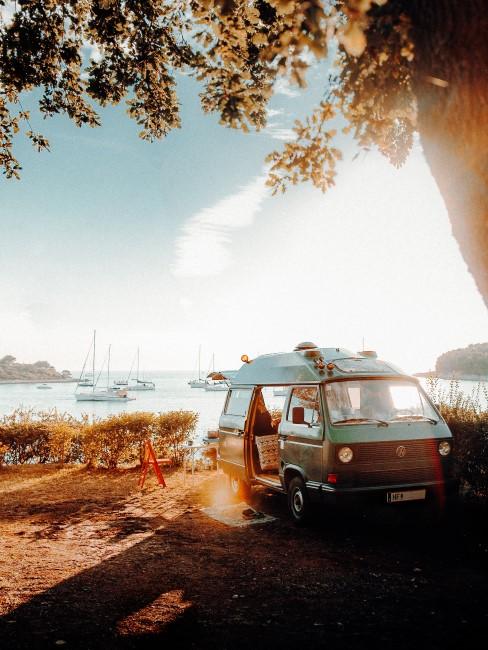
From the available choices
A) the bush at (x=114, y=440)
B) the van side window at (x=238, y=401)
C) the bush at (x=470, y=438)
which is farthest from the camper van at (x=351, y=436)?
the bush at (x=114, y=440)

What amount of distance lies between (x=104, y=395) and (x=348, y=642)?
314 feet

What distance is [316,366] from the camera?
26.5ft

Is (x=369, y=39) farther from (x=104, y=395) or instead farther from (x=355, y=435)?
(x=104, y=395)

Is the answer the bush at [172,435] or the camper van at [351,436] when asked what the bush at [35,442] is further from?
the camper van at [351,436]

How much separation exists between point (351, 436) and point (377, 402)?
1.14 metres

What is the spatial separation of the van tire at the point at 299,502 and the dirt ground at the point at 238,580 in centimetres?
21

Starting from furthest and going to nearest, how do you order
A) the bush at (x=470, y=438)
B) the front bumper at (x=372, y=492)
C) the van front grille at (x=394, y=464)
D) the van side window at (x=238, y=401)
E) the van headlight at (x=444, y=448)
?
the van side window at (x=238, y=401)
the bush at (x=470, y=438)
the van headlight at (x=444, y=448)
the van front grille at (x=394, y=464)
the front bumper at (x=372, y=492)

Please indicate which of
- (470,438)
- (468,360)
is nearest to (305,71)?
(470,438)

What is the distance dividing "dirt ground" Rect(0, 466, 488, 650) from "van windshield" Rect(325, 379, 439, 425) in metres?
1.35

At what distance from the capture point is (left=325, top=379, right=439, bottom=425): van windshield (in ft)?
24.7

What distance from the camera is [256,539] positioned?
293 inches

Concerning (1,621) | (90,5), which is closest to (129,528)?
(1,621)

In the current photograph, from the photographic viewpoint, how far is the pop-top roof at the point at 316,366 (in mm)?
7969

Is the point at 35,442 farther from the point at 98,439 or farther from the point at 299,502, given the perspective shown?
the point at 299,502
